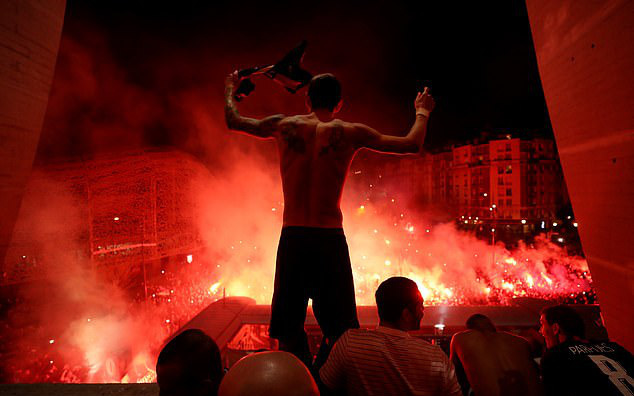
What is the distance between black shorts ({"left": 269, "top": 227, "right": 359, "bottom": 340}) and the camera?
206 centimetres

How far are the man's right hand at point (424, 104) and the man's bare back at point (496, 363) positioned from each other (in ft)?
5.28

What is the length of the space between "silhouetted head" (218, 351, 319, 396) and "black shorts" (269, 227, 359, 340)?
2.52 feet

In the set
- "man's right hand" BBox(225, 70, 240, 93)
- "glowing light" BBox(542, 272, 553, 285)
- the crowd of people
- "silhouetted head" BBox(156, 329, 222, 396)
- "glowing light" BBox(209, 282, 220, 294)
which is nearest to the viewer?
the crowd of people

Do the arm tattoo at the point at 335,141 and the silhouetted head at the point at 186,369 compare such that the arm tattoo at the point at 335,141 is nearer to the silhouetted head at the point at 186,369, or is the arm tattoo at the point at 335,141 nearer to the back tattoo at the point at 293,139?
the back tattoo at the point at 293,139

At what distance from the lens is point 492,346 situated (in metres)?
2.14

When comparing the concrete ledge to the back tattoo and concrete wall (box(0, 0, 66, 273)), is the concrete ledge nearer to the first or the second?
concrete wall (box(0, 0, 66, 273))

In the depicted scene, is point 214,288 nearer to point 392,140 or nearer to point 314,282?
point 314,282

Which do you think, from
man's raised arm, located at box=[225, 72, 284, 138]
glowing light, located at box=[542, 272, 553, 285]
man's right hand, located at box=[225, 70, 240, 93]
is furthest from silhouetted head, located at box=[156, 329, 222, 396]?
glowing light, located at box=[542, 272, 553, 285]

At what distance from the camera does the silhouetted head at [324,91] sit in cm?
222

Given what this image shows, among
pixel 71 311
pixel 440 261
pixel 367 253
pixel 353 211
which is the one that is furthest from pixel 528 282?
pixel 71 311

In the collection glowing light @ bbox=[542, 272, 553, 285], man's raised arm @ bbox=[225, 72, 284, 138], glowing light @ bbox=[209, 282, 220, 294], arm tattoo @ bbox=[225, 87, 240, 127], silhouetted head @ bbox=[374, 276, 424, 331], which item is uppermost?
arm tattoo @ bbox=[225, 87, 240, 127]

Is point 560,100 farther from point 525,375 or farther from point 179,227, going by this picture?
point 179,227

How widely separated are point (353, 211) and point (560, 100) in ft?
158

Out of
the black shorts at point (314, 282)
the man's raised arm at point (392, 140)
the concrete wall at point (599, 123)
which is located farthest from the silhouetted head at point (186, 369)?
the concrete wall at point (599, 123)
